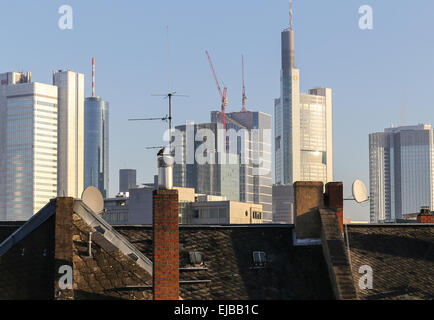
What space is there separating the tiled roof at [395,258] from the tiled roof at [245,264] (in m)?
2.59

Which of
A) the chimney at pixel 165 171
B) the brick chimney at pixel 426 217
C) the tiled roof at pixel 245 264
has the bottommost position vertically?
the tiled roof at pixel 245 264

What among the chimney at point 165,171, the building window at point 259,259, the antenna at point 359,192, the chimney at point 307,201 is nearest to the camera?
the chimney at point 165,171

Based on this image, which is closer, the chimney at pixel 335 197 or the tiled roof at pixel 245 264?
the tiled roof at pixel 245 264

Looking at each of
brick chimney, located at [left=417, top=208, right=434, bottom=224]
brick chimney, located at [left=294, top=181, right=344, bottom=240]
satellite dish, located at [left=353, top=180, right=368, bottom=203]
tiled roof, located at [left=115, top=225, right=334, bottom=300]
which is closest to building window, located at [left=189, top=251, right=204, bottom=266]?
tiled roof, located at [left=115, top=225, right=334, bottom=300]

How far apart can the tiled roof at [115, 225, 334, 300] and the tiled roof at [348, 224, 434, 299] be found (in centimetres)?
259

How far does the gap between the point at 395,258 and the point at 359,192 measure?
34.0 feet

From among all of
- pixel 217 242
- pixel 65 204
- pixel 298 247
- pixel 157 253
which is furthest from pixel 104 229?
pixel 298 247

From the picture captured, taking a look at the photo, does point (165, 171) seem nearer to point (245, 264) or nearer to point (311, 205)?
point (245, 264)

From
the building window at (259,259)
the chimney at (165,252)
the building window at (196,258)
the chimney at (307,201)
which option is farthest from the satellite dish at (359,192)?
the chimney at (165,252)

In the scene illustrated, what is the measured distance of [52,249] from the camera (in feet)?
117

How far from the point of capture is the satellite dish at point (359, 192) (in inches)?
2072

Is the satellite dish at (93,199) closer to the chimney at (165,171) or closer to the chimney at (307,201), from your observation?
the chimney at (307,201)

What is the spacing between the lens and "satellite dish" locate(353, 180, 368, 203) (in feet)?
173

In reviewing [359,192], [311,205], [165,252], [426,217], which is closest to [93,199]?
→ [311,205]
